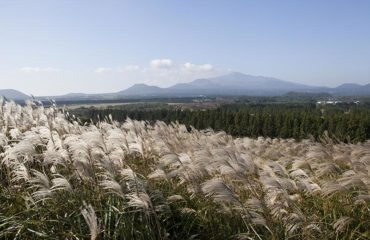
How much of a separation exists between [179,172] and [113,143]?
1.47m

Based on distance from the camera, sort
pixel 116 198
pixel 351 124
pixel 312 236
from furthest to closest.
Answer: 1. pixel 351 124
2. pixel 116 198
3. pixel 312 236

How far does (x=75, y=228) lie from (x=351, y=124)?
255 ft

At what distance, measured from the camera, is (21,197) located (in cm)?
558

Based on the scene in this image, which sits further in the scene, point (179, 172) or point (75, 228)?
point (179, 172)

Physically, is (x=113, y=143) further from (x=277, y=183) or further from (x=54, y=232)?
(x=277, y=183)

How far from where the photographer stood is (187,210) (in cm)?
530

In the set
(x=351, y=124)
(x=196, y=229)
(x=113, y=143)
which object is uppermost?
(x=113, y=143)

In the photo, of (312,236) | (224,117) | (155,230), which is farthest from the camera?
(224,117)

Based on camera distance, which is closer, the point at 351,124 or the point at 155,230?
the point at 155,230

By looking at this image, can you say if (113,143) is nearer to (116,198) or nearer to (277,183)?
(116,198)

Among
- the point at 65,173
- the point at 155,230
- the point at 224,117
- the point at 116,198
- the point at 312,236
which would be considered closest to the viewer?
the point at 312,236

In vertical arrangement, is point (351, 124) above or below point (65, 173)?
below

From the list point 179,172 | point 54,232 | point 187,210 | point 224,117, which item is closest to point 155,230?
point 187,210

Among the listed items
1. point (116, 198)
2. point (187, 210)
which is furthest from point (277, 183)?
point (116, 198)
